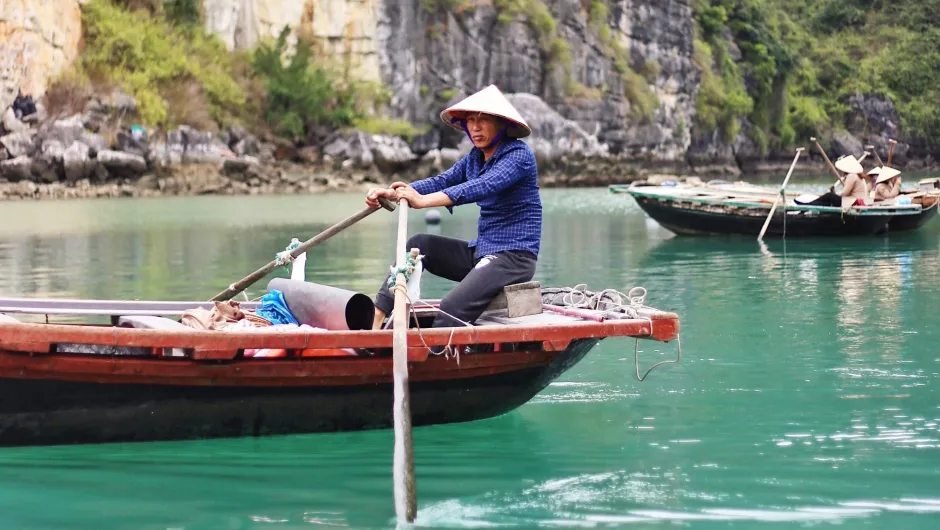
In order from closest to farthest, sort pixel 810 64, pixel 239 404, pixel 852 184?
1. pixel 239 404
2. pixel 852 184
3. pixel 810 64

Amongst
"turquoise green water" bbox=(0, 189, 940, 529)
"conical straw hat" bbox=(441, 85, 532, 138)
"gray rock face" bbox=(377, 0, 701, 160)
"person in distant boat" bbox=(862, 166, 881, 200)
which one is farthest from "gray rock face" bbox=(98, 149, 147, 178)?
"conical straw hat" bbox=(441, 85, 532, 138)

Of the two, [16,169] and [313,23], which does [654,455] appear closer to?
[16,169]

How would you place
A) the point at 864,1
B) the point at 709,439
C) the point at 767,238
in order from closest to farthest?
the point at 709,439, the point at 767,238, the point at 864,1

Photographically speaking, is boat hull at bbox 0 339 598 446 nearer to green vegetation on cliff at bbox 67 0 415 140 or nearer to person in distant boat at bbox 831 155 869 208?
person in distant boat at bbox 831 155 869 208

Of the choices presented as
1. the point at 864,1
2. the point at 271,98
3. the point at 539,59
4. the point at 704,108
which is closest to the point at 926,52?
the point at 864,1

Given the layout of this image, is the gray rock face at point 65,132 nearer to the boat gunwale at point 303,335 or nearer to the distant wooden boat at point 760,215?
the distant wooden boat at point 760,215

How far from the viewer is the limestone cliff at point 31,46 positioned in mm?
36719

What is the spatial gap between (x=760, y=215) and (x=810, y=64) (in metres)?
59.3

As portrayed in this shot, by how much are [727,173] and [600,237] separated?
42611 mm

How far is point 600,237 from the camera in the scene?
20312 mm

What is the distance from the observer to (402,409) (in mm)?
Result: 4949

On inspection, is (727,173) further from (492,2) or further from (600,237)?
(600,237)

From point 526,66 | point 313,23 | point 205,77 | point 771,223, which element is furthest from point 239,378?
point 526,66

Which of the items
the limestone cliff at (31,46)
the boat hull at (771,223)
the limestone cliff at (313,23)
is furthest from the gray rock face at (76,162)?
the boat hull at (771,223)
